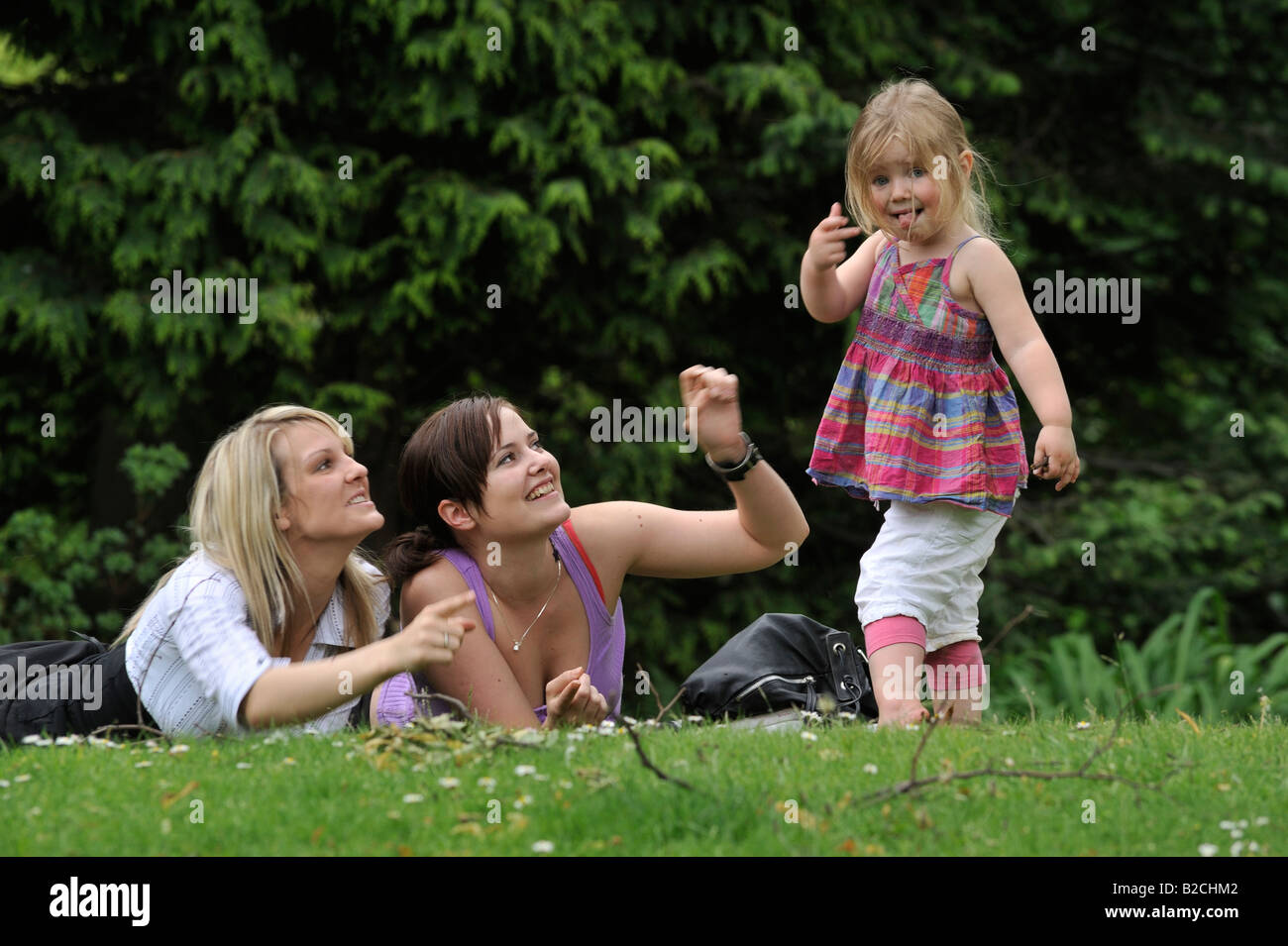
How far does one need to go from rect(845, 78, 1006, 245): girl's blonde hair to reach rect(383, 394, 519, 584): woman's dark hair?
1.37 meters

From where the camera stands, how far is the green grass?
290cm

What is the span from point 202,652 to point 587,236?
4.51 meters

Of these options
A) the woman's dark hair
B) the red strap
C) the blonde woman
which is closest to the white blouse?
the blonde woman

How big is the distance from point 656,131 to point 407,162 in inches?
58.6

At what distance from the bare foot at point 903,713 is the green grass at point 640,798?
0.81ft

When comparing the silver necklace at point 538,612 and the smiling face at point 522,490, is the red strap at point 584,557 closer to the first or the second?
the silver necklace at point 538,612

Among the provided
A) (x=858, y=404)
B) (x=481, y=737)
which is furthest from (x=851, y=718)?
(x=481, y=737)

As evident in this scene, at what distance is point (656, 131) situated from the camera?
315 inches

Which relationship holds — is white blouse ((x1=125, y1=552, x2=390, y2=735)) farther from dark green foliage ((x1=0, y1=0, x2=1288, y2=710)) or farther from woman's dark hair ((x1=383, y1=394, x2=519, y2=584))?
dark green foliage ((x1=0, y1=0, x2=1288, y2=710))

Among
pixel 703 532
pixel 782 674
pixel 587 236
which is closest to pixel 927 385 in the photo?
pixel 703 532

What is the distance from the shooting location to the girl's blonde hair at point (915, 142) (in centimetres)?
417

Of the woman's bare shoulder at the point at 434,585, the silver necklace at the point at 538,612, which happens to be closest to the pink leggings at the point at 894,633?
the silver necklace at the point at 538,612

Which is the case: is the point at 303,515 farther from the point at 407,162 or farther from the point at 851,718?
the point at 407,162

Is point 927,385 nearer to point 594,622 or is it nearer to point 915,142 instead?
point 915,142
